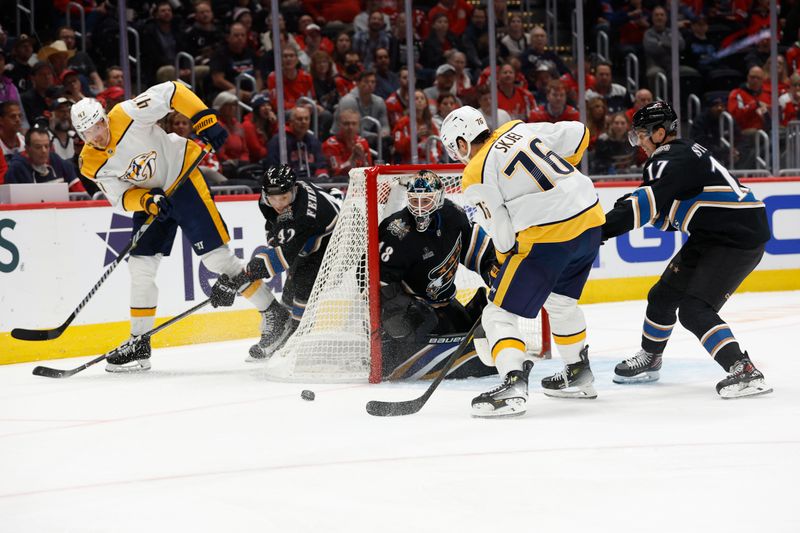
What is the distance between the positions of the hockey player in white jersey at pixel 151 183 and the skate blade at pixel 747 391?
7.49 ft

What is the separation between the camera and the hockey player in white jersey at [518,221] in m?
3.47

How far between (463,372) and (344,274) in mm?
670

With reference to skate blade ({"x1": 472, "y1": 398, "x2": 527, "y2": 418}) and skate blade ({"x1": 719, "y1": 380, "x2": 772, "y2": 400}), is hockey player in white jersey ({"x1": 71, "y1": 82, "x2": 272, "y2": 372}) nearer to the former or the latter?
skate blade ({"x1": 472, "y1": 398, "x2": 527, "y2": 418})

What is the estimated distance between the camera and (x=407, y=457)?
9.70 ft

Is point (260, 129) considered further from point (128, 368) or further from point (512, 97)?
point (128, 368)

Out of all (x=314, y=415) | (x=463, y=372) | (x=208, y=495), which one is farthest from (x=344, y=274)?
(x=208, y=495)

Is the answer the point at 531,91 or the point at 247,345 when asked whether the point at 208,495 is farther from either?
the point at 531,91

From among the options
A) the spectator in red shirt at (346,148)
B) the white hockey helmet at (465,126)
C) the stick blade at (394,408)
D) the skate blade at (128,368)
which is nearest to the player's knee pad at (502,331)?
the stick blade at (394,408)

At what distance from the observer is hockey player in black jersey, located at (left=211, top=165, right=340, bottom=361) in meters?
4.57

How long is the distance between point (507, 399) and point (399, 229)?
1.11 metres

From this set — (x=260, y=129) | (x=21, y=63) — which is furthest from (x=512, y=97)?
(x=21, y=63)

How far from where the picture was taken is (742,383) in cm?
367

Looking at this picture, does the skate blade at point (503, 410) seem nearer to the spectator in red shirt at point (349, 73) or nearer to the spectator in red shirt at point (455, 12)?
the spectator in red shirt at point (349, 73)

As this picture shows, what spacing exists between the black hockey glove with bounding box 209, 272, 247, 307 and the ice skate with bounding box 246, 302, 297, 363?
0.82ft
